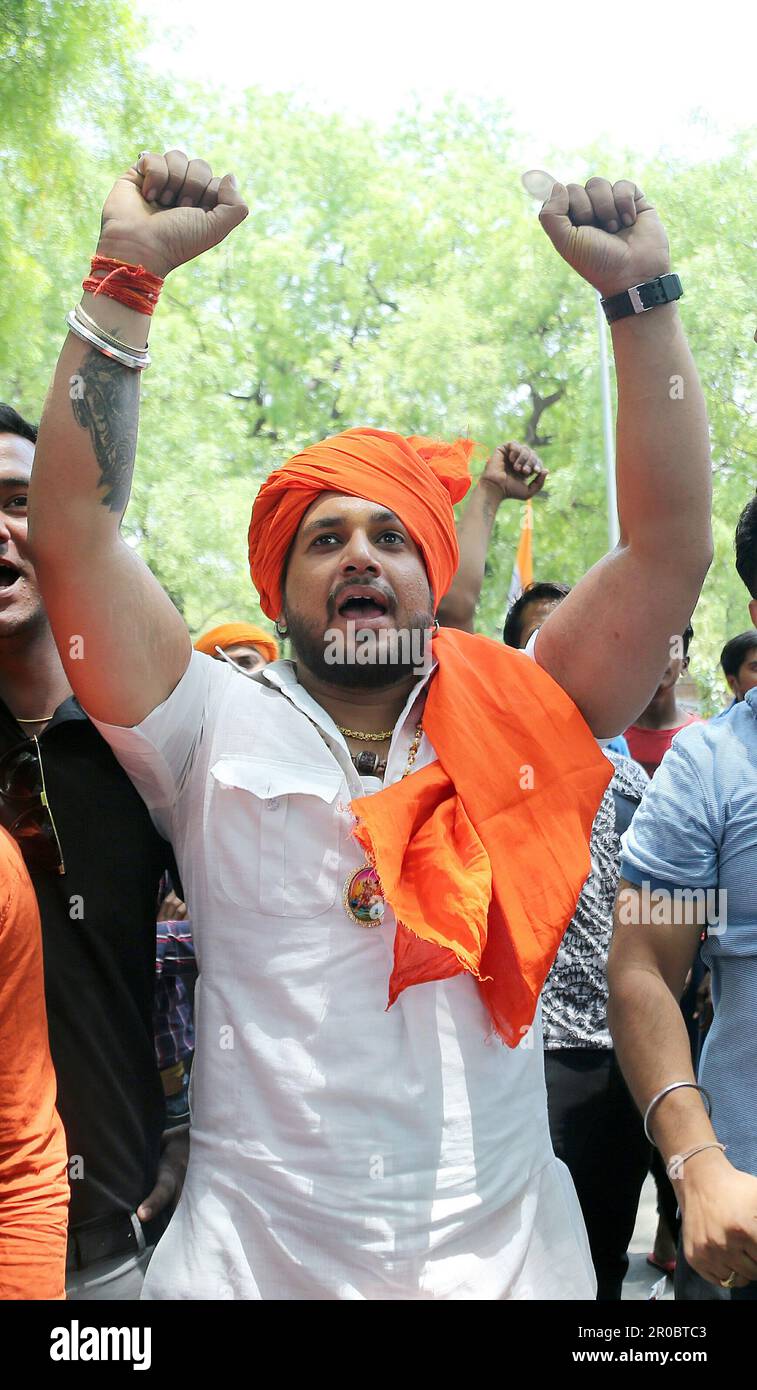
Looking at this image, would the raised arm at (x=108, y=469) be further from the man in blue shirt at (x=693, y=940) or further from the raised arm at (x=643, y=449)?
the man in blue shirt at (x=693, y=940)

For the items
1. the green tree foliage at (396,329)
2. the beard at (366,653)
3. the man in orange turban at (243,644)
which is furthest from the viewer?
the green tree foliage at (396,329)

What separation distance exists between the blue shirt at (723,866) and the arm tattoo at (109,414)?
1.11m

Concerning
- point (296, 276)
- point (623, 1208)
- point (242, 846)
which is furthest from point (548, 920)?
point (296, 276)

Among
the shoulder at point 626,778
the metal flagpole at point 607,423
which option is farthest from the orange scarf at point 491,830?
the metal flagpole at point 607,423

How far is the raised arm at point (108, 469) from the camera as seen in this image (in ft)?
6.41

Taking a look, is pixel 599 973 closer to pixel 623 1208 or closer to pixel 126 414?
pixel 623 1208

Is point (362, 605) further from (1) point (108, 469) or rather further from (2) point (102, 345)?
(2) point (102, 345)

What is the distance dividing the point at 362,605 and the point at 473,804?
44cm

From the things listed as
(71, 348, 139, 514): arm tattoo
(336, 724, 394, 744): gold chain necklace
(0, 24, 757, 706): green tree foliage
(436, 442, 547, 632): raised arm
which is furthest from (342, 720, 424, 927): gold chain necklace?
(0, 24, 757, 706): green tree foliage

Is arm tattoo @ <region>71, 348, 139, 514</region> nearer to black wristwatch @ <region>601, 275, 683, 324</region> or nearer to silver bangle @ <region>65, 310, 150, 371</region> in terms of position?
silver bangle @ <region>65, 310, 150, 371</region>


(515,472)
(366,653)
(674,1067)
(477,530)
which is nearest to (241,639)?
(477,530)

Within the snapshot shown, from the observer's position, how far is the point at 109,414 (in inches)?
78.1

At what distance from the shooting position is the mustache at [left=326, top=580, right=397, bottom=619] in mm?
2291

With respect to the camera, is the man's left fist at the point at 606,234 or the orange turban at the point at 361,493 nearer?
the man's left fist at the point at 606,234
